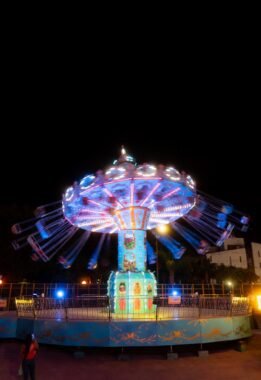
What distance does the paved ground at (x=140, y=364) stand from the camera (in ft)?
28.1

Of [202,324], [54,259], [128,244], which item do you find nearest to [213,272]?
[54,259]

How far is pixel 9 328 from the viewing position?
1254 centimetres

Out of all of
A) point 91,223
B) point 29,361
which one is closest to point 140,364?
point 29,361

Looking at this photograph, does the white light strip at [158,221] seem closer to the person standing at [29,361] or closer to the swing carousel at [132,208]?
the swing carousel at [132,208]

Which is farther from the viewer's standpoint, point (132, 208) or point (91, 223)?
point (91, 223)

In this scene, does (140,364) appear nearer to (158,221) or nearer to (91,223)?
(158,221)

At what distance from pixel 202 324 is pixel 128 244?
5.43 metres

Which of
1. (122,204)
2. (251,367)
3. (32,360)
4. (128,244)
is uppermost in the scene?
(122,204)

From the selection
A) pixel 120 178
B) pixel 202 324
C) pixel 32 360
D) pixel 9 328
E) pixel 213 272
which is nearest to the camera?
pixel 32 360

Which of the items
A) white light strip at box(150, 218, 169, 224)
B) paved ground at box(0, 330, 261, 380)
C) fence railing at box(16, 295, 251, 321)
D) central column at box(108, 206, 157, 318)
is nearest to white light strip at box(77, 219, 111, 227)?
central column at box(108, 206, 157, 318)

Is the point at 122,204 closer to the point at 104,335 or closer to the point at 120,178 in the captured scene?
the point at 120,178

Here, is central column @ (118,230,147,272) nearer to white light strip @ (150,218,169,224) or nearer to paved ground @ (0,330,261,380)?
white light strip @ (150,218,169,224)

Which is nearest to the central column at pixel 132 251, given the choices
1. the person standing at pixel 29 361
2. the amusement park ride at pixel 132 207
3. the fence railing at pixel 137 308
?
the amusement park ride at pixel 132 207

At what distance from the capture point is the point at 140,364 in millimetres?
9758
